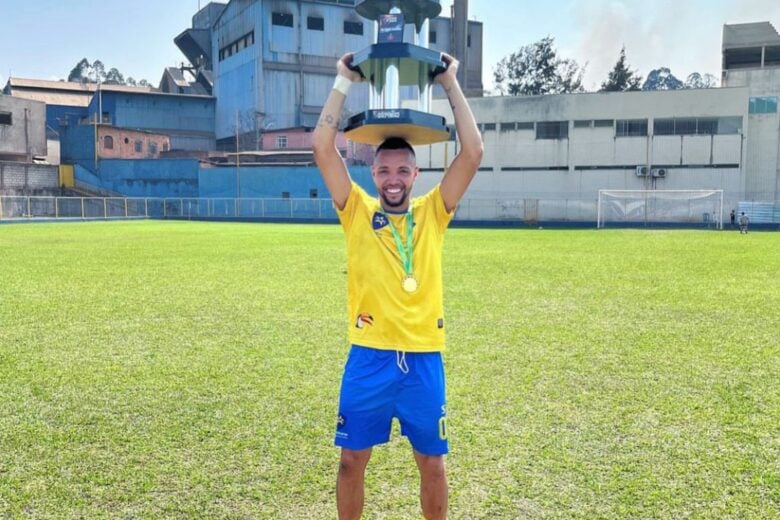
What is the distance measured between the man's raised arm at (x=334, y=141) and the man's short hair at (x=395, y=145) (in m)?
0.26

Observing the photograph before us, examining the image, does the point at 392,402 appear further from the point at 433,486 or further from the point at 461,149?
the point at 461,149

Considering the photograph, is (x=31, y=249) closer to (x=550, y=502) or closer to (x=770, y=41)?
(x=550, y=502)

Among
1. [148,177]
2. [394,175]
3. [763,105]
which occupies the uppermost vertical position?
[763,105]

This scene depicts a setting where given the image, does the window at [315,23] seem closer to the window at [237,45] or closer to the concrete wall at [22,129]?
the window at [237,45]

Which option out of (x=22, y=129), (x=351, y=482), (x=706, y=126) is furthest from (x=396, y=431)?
(x=22, y=129)

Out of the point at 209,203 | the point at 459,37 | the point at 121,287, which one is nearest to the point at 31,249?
the point at 121,287

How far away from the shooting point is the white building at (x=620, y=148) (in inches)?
1997

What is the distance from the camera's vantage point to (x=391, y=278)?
3.53m

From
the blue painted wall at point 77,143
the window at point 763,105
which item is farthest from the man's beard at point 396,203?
the blue painted wall at point 77,143

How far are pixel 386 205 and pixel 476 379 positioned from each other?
3711 millimetres

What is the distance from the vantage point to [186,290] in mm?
13375

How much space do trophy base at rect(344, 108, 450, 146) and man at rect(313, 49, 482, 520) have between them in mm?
86

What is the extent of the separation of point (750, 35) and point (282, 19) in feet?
149

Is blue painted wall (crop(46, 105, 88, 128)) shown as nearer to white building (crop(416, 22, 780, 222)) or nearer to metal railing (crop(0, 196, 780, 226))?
metal railing (crop(0, 196, 780, 226))
